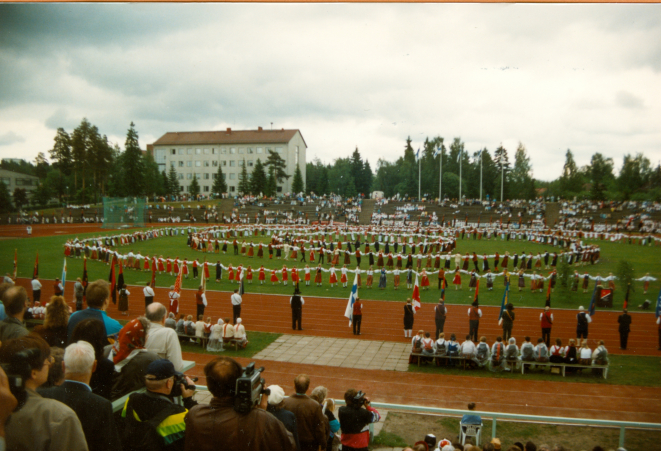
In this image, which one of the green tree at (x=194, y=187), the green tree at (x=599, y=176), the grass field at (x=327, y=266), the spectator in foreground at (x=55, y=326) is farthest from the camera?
the green tree at (x=194, y=187)

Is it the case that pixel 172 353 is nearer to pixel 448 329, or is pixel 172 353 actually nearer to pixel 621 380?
pixel 621 380

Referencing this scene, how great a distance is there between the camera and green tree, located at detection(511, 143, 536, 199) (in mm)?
47344

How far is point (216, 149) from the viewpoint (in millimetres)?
24156

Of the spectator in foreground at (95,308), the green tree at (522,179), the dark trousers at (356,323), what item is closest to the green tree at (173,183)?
the dark trousers at (356,323)

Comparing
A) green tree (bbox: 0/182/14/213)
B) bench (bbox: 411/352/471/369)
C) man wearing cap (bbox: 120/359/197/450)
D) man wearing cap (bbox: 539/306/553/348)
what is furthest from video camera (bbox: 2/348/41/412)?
man wearing cap (bbox: 539/306/553/348)

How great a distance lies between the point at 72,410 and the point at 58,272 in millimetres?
20829

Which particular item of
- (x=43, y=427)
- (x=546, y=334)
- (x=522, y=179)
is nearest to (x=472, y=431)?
(x=43, y=427)

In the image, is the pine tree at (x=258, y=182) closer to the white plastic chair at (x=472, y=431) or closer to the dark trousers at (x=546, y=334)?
the dark trousers at (x=546, y=334)

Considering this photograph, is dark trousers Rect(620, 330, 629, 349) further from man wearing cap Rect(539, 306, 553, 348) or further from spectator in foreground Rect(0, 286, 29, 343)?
spectator in foreground Rect(0, 286, 29, 343)

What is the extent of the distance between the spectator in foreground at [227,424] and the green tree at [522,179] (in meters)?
49.9

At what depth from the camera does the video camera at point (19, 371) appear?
2311 millimetres

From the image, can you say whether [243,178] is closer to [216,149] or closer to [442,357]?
[216,149]

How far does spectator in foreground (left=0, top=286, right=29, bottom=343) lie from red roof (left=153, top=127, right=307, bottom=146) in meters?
19.2

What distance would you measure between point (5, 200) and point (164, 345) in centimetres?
739
